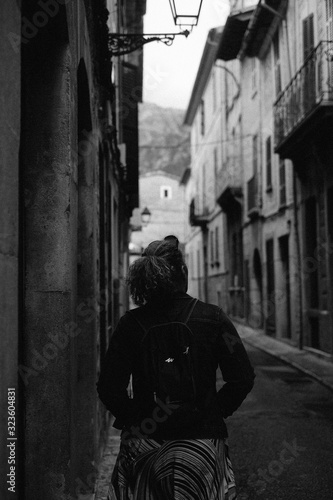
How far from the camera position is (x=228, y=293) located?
2747cm

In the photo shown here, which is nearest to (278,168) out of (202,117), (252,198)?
(252,198)

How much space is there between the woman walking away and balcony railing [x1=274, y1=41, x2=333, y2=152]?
10.5m

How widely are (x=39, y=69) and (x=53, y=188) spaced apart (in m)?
0.62

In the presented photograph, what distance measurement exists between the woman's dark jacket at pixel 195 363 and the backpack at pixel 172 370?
0.09ft

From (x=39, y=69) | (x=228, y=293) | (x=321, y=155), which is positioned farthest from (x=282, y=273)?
(x=39, y=69)

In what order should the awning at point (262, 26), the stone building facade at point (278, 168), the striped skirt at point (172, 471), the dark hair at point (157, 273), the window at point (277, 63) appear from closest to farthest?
the striped skirt at point (172, 471) < the dark hair at point (157, 273) < the stone building facade at point (278, 168) < the awning at point (262, 26) < the window at point (277, 63)

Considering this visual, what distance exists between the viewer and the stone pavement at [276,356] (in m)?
5.75

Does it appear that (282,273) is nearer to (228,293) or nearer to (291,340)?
(291,340)

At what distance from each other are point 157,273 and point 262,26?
1802 cm

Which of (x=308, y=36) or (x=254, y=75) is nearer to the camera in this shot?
(x=308, y=36)

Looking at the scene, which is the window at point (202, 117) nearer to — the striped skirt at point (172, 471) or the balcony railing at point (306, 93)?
the balcony railing at point (306, 93)

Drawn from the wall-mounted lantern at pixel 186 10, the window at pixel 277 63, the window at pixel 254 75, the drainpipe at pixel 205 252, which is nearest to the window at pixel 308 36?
the window at pixel 277 63

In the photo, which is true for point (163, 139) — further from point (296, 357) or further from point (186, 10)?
point (186, 10)

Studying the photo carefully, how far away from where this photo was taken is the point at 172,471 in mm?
2625
